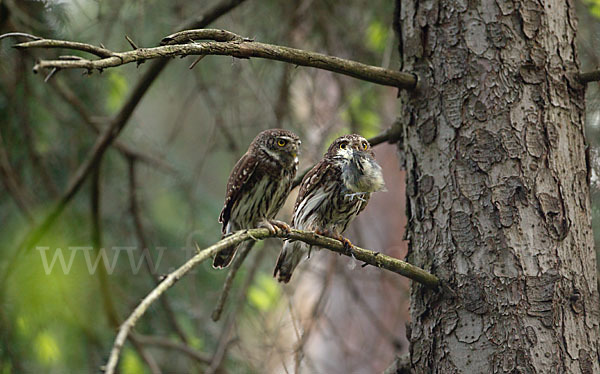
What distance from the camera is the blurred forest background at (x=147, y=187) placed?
3570 mm

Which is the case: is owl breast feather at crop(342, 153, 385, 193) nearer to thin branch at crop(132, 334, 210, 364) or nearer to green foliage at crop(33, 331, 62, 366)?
thin branch at crop(132, 334, 210, 364)

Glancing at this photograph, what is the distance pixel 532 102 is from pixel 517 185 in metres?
0.30

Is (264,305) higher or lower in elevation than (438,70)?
lower

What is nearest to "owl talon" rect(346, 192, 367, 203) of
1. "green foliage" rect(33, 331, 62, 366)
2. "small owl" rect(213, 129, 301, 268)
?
"small owl" rect(213, 129, 301, 268)

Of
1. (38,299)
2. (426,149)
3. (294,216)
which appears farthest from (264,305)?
(426,149)

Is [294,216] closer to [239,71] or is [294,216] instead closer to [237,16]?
[239,71]

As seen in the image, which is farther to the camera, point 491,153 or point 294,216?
point 294,216

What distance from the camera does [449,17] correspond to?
2398 mm

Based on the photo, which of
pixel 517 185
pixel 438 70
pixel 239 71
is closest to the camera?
pixel 517 185

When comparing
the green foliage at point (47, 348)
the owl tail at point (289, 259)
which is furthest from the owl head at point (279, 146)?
the green foliage at point (47, 348)

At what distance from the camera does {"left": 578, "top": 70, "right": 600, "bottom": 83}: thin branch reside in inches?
89.8

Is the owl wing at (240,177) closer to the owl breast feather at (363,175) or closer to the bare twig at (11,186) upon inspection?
the owl breast feather at (363,175)

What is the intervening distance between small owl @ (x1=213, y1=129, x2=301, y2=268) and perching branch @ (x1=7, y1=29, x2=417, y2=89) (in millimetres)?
793

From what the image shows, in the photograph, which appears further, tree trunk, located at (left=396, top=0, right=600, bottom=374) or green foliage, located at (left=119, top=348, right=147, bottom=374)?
green foliage, located at (left=119, top=348, right=147, bottom=374)
